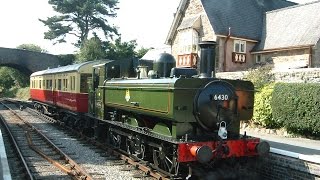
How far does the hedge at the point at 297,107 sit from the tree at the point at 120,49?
30.6 m

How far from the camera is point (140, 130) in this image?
9.30 m

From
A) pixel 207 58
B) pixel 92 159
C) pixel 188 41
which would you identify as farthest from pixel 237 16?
pixel 207 58

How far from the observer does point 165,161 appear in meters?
8.54

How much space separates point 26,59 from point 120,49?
11.9m

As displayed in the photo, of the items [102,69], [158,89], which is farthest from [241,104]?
[102,69]

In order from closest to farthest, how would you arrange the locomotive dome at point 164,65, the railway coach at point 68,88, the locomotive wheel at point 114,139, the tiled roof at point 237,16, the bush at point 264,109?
the locomotive dome at point 164,65
the locomotive wheel at point 114,139
the bush at point 264,109
the railway coach at point 68,88
the tiled roof at point 237,16

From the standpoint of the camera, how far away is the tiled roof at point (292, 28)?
23.2 m

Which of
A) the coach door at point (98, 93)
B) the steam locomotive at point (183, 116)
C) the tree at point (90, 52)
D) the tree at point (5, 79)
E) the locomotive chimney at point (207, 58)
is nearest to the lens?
the steam locomotive at point (183, 116)

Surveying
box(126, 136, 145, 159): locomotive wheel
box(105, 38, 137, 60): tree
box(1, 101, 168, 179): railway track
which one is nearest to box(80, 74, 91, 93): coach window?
box(1, 101, 168, 179): railway track

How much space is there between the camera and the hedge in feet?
41.0

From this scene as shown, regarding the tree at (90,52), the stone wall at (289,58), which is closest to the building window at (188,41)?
the stone wall at (289,58)

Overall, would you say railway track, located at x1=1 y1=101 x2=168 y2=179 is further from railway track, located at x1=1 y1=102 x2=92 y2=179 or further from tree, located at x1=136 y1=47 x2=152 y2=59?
tree, located at x1=136 y1=47 x2=152 y2=59

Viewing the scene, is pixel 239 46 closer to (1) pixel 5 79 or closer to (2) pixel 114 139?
(2) pixel 114 139

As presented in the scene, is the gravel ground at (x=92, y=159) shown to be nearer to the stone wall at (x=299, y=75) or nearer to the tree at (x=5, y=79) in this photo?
the stone wall at (x=299, y=75)
